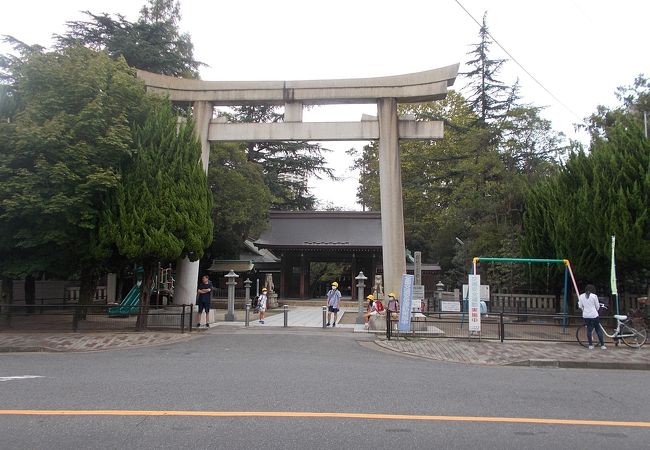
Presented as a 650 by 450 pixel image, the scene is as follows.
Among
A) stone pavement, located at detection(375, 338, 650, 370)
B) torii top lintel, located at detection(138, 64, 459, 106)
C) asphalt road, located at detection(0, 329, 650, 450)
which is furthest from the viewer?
torii top lintel, located at detection(138, 64, 459, 106)

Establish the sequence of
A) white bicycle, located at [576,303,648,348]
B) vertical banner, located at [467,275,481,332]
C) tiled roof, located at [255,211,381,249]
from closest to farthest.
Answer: white bicycle, located at [576,303,648,348] → vertical banner, located at [467,275,481,332] → tiled roof, located at [255,211,381,249]

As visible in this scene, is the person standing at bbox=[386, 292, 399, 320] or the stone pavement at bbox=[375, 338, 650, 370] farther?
the person standing at bbox=[386, 292, 399, 320]

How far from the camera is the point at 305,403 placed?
721 cm

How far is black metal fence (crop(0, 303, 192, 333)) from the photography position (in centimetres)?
1667

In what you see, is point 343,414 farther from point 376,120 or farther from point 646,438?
point 376,120

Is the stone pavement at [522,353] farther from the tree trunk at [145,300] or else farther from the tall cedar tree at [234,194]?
the tall cedar tree at [234,194]

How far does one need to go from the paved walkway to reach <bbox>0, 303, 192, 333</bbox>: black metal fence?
0.73 metres

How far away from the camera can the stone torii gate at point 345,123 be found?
1950cm

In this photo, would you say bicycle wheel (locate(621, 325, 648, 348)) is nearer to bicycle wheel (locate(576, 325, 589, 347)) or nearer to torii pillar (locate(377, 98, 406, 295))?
bicycle wheel (locate(576, 325, 589, 347))

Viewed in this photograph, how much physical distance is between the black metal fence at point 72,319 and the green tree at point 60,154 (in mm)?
1610

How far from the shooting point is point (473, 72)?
4359 cm

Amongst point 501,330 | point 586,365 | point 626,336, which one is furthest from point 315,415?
point 626,336

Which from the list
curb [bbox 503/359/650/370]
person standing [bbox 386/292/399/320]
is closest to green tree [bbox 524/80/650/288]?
curb [bbox 503/359/650/370]

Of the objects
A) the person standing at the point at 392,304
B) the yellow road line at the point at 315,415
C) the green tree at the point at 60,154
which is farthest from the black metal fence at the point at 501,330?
the green tree at the point at 60,154
